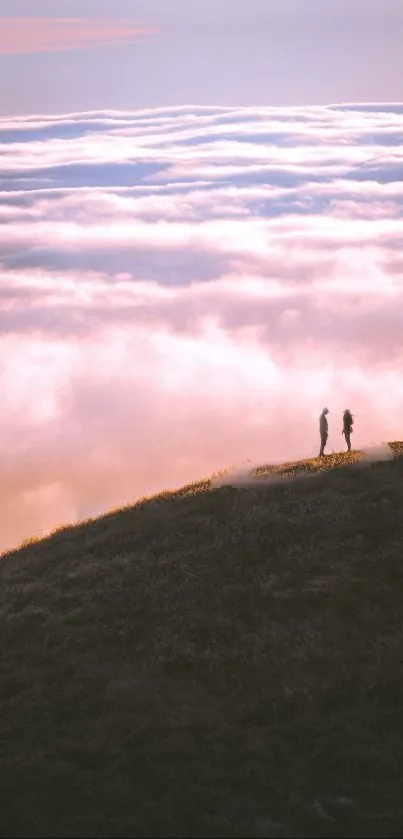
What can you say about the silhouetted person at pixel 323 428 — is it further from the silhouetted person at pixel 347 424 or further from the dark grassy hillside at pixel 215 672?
the dark grassy hillside at pixel 215 672

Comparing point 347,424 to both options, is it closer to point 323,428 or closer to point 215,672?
point 323,428

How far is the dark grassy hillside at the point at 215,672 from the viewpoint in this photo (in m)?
20.2

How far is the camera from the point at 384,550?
31469 millimetres

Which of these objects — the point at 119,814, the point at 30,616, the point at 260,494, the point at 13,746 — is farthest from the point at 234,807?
the point at 260,494

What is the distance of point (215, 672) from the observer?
84.0ft

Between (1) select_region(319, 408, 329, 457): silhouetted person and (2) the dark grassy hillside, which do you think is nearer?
(2) the dark grassy hillside

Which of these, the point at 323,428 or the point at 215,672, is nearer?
the point at 215,672

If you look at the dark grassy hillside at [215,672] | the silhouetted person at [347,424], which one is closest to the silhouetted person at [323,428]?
the silhouetted person at [347,424]

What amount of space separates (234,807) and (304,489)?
63.8ft

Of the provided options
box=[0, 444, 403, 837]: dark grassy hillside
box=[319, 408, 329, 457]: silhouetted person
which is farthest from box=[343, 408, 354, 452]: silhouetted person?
box=[0, 444, 403, 837]: dark grassy hillside

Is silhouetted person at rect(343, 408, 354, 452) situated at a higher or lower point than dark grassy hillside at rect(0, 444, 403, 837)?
higher

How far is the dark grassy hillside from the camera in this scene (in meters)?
20.2

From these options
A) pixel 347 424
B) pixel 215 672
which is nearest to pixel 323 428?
pixel 347 424

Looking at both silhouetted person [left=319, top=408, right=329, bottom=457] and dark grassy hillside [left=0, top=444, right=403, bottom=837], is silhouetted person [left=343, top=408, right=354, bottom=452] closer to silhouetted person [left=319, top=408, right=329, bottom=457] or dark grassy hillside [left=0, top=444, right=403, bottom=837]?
silhouetted person [left=319, top=408, right=329, bottom=457]
